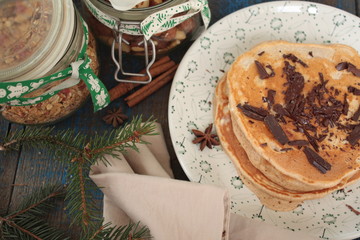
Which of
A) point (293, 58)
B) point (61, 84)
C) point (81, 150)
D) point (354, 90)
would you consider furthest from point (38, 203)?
point (354, 90)

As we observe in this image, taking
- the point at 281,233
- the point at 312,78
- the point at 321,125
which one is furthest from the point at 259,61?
the point at 281,233

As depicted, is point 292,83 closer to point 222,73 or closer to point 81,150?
point 222,73

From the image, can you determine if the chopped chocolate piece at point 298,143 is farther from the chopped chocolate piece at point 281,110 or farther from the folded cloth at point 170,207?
the folded cloth at point 170,207

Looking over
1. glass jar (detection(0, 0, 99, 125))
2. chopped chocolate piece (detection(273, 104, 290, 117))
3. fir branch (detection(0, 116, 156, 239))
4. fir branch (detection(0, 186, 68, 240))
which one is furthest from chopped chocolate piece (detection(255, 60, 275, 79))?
fir branch (detection(0, 186, 68, 240))

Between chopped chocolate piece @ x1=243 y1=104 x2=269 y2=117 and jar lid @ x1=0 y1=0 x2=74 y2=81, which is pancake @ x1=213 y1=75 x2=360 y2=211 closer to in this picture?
chopped chocolate piece @ x1=243 y1=104 x2=269 y2=117

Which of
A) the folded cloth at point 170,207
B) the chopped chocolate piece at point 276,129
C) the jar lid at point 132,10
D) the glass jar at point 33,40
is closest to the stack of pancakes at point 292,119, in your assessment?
the chopped chocolate piece at point 276,129

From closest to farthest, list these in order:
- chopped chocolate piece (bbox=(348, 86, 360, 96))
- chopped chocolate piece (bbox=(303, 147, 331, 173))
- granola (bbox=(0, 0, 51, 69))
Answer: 1. granola (bbox=(0, 0, 51, 69))
2. chopped chocolate piece (bbox=(303, 147, 331, 173))
3. chopped chocolate piece (bbox=(348, 86, 360, 96))
